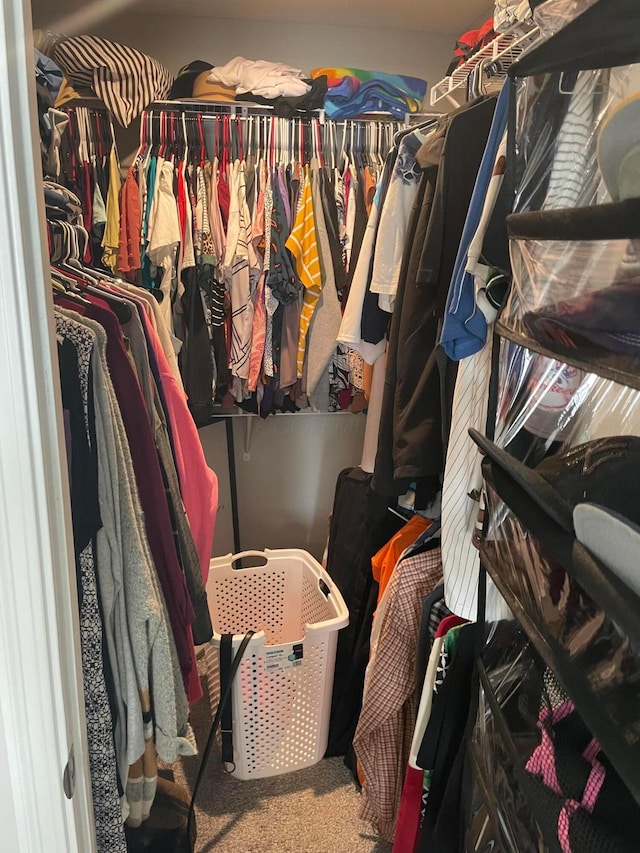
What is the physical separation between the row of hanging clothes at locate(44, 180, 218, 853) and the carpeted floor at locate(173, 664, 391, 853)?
2.12 feet

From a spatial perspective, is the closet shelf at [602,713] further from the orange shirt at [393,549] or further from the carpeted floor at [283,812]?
the carpeted floor at [283,812]

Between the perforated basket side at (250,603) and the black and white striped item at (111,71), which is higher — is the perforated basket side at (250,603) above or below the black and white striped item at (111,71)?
below

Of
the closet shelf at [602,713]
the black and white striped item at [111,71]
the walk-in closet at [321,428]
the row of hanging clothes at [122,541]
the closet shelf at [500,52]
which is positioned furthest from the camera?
the black and white striped item at [111,71]

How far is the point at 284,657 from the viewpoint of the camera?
1.67 m

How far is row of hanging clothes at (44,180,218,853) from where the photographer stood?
883 mm

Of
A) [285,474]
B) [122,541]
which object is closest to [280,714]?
[122,541]

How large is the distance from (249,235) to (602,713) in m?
1.79

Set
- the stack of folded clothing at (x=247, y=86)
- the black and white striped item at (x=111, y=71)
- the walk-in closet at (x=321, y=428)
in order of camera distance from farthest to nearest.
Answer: the stack of folded clothing at (x=247, y=86)
the black and white striped item at (x=111, y=71)
the walk-in closet at (x=321, y=428)

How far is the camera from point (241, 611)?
2.05 metres

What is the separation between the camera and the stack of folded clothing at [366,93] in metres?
2.14

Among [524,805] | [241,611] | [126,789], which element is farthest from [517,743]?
[241,611]

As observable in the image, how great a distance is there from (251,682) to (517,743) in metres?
1.02

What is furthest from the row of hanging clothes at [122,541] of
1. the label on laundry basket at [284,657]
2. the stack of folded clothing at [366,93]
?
the stack of folded clothing at [366,93]

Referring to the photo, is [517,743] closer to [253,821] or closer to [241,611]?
[253,821]
